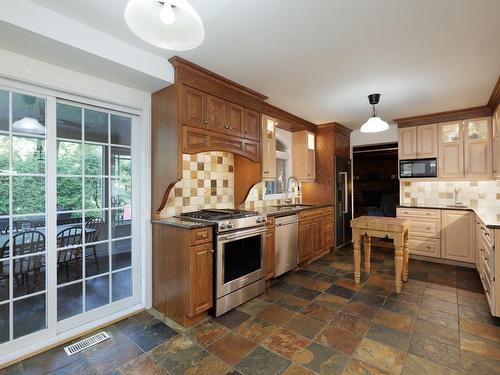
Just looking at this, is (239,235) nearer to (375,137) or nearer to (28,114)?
(28,114)

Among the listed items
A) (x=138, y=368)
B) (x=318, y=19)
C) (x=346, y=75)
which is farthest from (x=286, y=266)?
(x=318, y=19)

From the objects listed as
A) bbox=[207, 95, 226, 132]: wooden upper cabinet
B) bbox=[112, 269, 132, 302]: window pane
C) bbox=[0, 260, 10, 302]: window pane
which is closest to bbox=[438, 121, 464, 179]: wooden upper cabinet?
bbox=[207, 95, 226, 132]: wooden upper cabinet

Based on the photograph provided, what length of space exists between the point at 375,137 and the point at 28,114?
5283 mm

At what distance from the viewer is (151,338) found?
2.16 m

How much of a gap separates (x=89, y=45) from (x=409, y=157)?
4.83m

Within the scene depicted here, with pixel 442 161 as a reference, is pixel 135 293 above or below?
below

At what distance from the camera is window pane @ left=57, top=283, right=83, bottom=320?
7.32ft

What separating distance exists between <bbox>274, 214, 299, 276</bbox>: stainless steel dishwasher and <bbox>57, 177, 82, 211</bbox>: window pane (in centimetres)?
216

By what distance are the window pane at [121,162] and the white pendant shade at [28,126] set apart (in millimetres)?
587

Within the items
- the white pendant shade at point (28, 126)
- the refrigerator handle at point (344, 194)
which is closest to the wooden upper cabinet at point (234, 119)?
the white pendant shade at point (28, 126)

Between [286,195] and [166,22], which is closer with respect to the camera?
[166,22]

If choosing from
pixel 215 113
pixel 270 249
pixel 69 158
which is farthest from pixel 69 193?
pixel 270 249

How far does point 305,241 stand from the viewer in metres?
3.93

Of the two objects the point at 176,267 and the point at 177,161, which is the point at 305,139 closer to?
the point at 177,161
